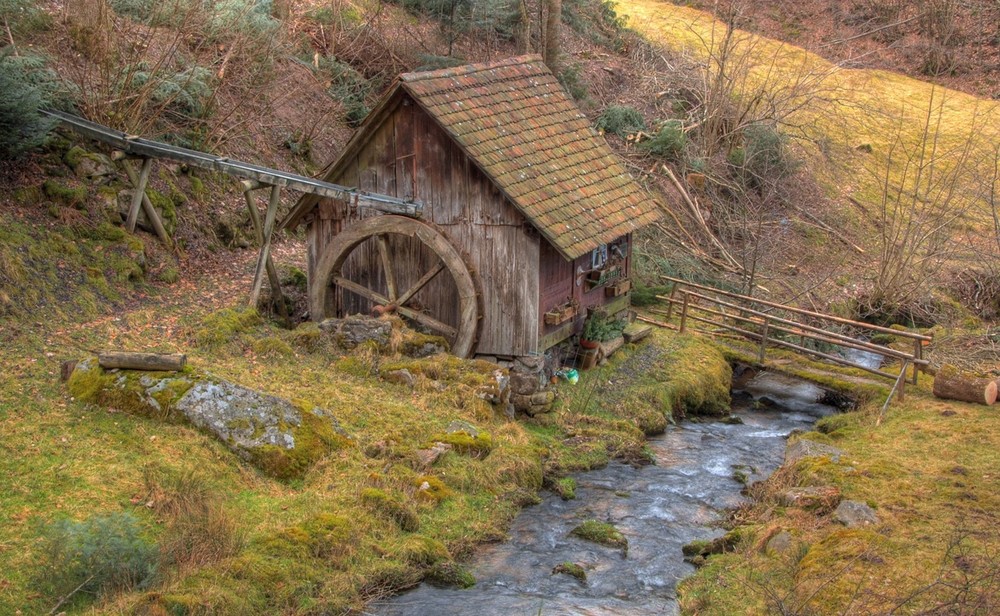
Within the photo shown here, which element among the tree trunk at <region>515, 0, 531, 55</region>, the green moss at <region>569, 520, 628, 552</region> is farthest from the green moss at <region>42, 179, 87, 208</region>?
the tree trunk at <region>515, 0, 531, 55</region>

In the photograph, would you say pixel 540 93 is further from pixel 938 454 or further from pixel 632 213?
pixel 938 454

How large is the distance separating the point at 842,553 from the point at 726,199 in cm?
1823

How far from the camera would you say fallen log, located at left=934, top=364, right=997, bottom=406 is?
14.6 meters

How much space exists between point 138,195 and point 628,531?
30.5 feet

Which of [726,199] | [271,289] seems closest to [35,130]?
[271,289]

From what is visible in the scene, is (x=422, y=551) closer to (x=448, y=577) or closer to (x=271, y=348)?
(x=448, y=577)

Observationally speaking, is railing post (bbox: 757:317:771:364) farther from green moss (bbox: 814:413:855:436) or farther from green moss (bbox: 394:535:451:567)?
green moss (bbox: 394:535:451:567)

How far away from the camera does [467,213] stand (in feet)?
48.4

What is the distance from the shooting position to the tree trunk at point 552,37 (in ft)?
82.6

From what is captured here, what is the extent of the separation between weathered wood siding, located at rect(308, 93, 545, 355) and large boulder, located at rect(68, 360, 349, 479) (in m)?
4.36

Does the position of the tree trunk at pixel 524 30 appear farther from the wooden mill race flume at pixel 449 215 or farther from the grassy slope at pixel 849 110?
the wooden mill race flume at pixel 449 215

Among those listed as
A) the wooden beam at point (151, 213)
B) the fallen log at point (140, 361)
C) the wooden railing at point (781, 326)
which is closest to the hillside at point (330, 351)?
the wooden beam at point (151, 213)

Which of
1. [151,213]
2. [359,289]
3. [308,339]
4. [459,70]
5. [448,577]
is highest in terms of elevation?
[459,70]

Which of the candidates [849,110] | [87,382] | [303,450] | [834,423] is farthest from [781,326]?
[849,110]
